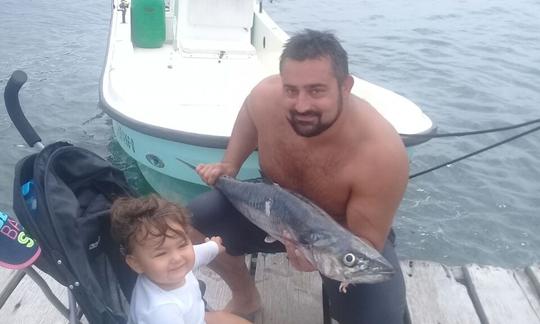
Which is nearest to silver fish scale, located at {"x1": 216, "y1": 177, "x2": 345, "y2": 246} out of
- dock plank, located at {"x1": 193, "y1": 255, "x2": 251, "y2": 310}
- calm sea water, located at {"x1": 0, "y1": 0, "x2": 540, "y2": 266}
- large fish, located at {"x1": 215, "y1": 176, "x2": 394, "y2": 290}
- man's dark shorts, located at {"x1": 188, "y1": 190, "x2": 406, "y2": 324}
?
large fish, located at {"x1": 215, "y1": 176, "x2": 394, "y2": 290}

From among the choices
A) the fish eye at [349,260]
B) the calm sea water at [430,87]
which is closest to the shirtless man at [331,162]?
the fish eye at [349,260]

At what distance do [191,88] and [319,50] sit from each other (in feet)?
10.4

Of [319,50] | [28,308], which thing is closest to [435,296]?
[319,50]

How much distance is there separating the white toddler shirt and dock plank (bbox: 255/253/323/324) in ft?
2.61

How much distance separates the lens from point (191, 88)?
5371mm

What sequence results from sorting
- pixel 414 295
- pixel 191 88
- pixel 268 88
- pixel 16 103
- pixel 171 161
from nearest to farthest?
pixel 16 103, pixel 268 88, pixel 414 295, pixel 171 161, pixel 191 88

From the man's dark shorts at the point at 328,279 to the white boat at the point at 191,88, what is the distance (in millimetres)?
1301

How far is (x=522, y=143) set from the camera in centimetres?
735

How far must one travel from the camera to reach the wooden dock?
118 inches

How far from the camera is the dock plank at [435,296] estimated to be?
3.07 m

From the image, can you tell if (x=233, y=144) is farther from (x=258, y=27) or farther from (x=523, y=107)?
(x=523, y=107)

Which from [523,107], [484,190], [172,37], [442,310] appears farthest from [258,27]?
[442,310]

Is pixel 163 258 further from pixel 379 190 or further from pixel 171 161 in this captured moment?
pixel 171 161

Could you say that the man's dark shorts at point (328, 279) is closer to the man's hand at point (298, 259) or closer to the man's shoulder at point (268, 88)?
the man's hand at point (298, 259)
